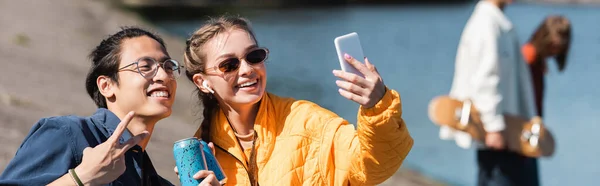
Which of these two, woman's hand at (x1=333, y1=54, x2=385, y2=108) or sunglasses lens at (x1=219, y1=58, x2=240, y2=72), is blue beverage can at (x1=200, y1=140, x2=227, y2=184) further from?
woman's hand at (x1=333, y1=54, x2=385, y2=108)

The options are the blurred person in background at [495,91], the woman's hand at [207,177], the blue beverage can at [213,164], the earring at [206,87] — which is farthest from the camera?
the blurred person in background at [495,91]

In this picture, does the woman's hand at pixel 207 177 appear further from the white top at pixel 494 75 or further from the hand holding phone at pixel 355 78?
the white top at pixel 494 75

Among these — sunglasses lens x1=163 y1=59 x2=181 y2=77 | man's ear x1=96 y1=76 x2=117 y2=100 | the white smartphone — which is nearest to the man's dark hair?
man's ear x1=96 y1=76 x2=117 y2=100

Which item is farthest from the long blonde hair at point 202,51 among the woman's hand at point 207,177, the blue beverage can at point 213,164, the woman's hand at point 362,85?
the woman's hand at point 362,85

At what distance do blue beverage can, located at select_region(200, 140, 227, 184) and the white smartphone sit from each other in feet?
1.55

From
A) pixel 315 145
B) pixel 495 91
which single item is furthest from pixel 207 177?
pixel 495 91

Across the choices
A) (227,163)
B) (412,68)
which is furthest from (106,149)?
(412,68)

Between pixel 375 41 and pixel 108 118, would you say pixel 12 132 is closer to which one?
pixel 108 118

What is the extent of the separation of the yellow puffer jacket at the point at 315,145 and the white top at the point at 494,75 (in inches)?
129

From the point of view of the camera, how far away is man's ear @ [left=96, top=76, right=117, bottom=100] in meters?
3.26

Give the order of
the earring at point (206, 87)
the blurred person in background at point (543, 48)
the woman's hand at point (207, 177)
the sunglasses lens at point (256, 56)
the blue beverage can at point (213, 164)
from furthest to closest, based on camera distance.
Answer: the blurred person in background at point (543, 48), the earring at point (206, 87), the sunglasses lens at point (256, 56), the blue beverage can at point (213, 164), the woman's hand at point (207, 177)

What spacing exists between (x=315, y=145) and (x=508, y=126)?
11.2ft

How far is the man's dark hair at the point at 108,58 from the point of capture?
327 centimetres

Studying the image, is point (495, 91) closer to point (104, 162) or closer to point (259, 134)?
point (259, 134)
